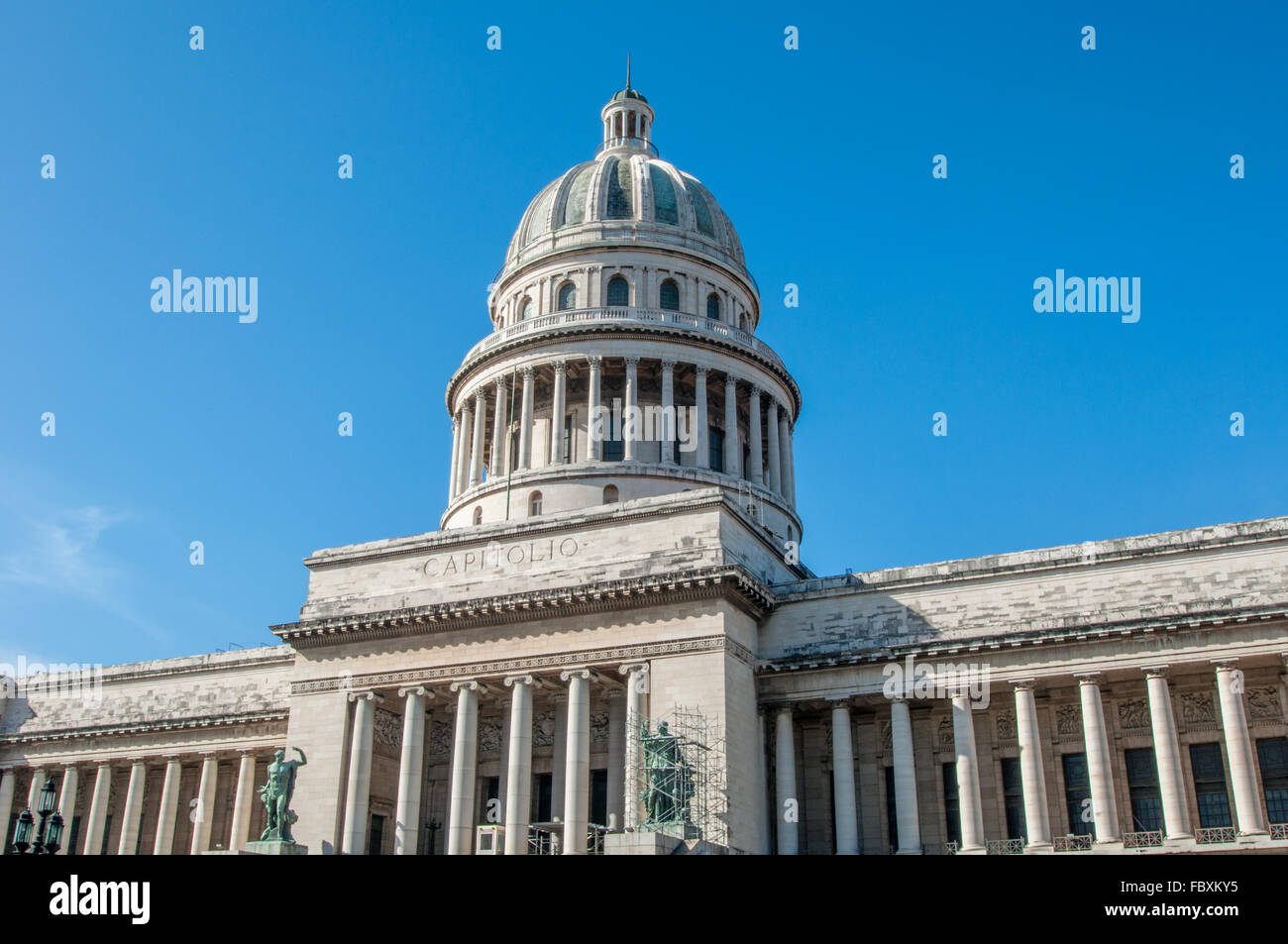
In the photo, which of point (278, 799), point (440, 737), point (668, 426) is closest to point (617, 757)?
point (440, 737)

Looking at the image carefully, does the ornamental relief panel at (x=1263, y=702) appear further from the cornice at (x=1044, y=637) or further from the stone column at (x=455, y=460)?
the stone column at (x=455, y=460)

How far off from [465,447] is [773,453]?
50.2ft

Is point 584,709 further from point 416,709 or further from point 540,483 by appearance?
point 540,483

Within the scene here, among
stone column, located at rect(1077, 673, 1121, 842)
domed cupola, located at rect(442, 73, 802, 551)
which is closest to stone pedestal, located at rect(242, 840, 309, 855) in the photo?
domed cupola, located at rect(442, 73, 802, 551)

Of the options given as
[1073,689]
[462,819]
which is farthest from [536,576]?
[1073,689]

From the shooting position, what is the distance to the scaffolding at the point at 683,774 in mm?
34562

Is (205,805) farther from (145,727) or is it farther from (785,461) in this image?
(785,461)

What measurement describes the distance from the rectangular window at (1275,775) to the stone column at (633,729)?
60.6 feet

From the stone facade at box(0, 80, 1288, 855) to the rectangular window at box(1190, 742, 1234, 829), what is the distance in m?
0.07

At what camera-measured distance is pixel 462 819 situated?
130ft

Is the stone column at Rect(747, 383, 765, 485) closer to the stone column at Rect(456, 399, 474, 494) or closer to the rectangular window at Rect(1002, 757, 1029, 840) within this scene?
the stone column at Rect(456, 399, 474, 494)

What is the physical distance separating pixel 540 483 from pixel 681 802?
2225 cm

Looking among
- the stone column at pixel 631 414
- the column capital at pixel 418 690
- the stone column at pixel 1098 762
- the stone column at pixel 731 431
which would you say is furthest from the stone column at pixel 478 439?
the stone column at pixel 1098 762

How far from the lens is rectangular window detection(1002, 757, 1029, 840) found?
3769 centimetres
